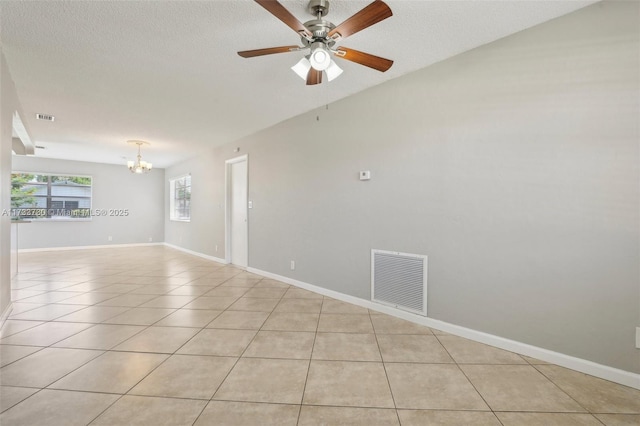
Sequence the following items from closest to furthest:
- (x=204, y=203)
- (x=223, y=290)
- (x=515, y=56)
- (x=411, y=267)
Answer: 1. (x=515, y=56)
2. (x=411, y=267)
3. (x=223, y=290)
4. (x=204, y=203)

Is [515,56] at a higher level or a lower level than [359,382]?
higher

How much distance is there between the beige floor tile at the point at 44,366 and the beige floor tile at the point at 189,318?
630 millimetres

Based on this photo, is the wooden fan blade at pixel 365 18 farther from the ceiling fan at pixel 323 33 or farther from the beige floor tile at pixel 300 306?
the beige floor tile at pixel 300 306

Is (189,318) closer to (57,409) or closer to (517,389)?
(57,409)

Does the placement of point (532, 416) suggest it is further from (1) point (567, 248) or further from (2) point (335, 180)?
(2) point (335, 180)

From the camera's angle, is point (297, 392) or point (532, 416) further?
point (297, 392)

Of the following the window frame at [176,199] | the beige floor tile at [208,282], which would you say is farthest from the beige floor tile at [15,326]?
the window frame at [176,199]

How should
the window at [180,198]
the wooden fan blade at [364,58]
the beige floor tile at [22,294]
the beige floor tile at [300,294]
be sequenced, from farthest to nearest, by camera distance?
the window at [180,198] < the beige floor tile at [300,294] < the beige floor tile at [22,294] < the wooden fan blade at [364,58]

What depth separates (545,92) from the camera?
6.61ft

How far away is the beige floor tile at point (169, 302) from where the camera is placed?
126 inches

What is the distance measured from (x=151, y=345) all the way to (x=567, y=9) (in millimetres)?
4094

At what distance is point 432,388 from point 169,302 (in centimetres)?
306

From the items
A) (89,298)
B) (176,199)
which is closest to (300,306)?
(89,298)

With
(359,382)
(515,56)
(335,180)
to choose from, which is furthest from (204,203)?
(515,56)
